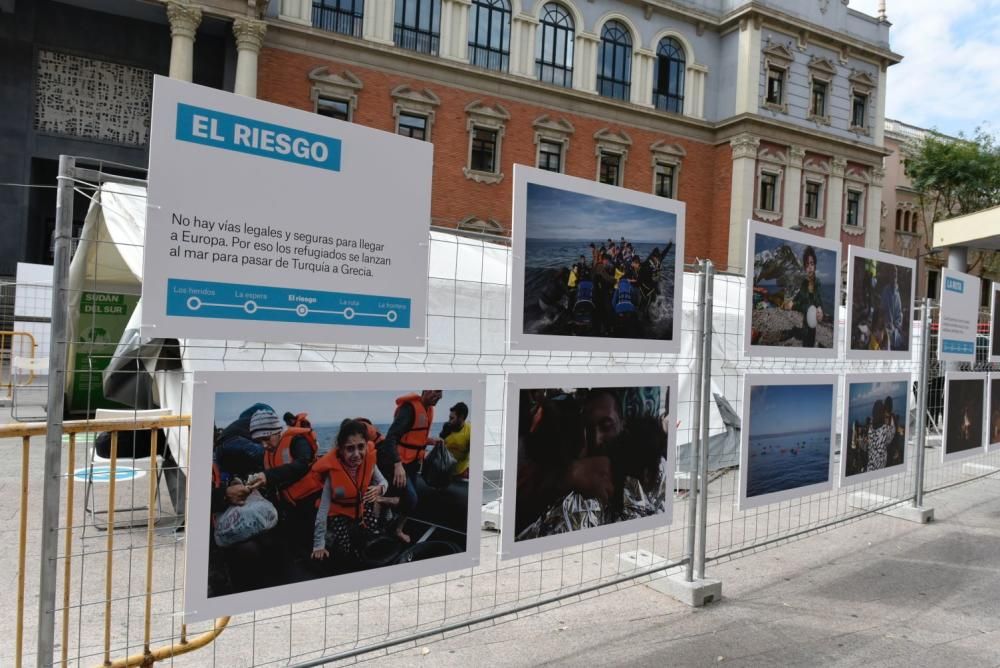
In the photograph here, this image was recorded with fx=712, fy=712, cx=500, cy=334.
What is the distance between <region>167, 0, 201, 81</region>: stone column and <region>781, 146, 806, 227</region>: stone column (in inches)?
913

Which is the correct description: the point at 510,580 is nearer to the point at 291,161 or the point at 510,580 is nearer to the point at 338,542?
the point at 338,542

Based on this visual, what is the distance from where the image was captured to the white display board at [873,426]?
221 inches

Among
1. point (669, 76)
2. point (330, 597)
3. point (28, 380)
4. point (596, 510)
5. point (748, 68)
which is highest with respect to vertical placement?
point (748, 68)

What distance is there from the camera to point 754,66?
2897cm

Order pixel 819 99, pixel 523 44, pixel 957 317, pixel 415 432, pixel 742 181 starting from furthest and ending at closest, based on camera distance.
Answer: pixel 819 99 < pixel 742 181 < pixel 523 44 < pixel 957 317 < pixel 415 432

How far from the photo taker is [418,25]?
2388 centimetres

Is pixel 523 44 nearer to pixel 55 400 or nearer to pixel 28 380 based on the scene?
pixel 28 380

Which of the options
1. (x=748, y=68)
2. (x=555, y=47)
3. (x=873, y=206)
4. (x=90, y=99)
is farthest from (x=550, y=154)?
(x=873, y=206)

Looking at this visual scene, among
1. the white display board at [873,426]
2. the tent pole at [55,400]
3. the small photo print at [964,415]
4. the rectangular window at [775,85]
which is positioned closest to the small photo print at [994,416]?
the small photo print at [964,415]

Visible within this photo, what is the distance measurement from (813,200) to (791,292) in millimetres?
29678

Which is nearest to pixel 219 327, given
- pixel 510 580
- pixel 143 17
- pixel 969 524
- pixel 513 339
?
pixel 513 339

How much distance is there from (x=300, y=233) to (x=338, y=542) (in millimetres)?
1292

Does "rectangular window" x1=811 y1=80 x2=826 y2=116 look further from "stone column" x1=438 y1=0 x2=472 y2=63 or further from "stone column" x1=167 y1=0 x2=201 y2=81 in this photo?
"stone column" x1=167 y1=0 x2=201 y2=81

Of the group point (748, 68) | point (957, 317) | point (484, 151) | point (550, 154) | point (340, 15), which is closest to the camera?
point (957, 317)
